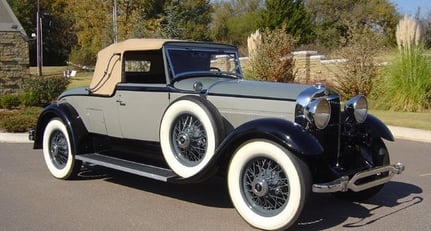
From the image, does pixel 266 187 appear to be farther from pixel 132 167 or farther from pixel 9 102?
pixel 9 102

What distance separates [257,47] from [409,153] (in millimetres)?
10831

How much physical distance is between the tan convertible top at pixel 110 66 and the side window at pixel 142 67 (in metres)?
0.10

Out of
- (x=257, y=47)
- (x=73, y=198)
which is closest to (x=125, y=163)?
(x=73, y=198)

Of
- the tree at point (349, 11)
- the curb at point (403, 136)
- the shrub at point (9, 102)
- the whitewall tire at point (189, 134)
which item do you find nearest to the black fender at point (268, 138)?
the whitewall tire at point (189, 134)

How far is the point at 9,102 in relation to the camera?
1791 cm

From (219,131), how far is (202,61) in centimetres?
146

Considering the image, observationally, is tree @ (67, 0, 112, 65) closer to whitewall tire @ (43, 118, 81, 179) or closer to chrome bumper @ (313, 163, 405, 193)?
whitewall tire @ (43, 118, 81, 179)

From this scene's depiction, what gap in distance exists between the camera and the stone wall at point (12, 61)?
842 inches

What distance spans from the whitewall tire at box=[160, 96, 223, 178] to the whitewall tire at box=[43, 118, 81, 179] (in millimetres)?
1868

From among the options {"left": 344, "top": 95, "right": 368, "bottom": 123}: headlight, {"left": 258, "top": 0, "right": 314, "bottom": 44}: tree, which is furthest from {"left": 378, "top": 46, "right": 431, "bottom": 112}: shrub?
{"left": 258, "top": 0, "right": 314, "bottom": 44}: tree

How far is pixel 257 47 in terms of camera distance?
19.6 m

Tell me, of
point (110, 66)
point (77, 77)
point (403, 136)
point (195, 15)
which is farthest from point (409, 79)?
point (195, 15)

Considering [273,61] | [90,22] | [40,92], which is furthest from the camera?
[90,22]

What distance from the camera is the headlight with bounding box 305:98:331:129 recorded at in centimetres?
493
